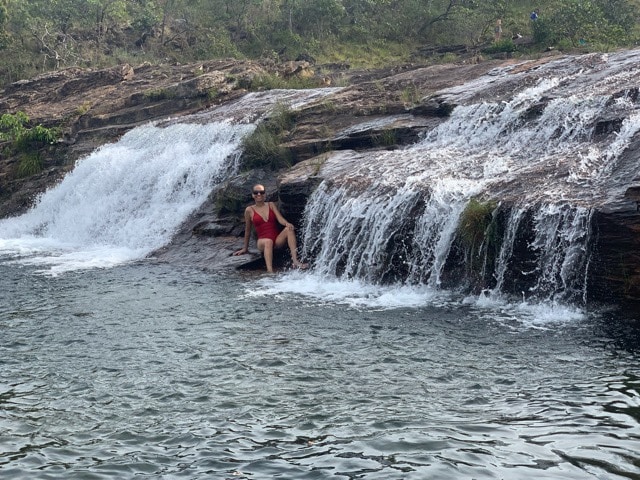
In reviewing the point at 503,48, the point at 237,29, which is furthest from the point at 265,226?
the point at 237,29

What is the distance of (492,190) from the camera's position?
1054cm

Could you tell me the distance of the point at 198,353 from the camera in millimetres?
8008

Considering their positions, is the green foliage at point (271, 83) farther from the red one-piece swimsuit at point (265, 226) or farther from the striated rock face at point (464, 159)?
the red one-piece swimsuit at point (265, 226)

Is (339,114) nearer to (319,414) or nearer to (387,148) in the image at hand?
(387,148)

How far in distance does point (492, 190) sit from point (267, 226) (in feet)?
11.9

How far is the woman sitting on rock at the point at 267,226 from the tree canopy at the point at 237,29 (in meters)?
17.6

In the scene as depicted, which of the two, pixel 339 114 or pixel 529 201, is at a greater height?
pixel 339 114

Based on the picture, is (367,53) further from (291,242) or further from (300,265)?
(300,265)

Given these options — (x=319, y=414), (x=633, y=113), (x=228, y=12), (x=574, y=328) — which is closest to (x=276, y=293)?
(x=574, y=328)

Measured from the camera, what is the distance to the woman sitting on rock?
1241 centimetres

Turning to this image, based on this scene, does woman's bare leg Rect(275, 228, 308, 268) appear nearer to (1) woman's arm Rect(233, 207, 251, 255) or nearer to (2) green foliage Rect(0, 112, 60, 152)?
(1) woman's arm Rect(233, 207, 251, 255)

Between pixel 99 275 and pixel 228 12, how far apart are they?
2381 centimetres

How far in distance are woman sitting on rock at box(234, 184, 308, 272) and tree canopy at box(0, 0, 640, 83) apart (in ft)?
57.6

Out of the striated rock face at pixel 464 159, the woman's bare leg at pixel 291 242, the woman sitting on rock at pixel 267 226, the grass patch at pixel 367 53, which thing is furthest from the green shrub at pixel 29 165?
the grass patch at pixel 367 53
